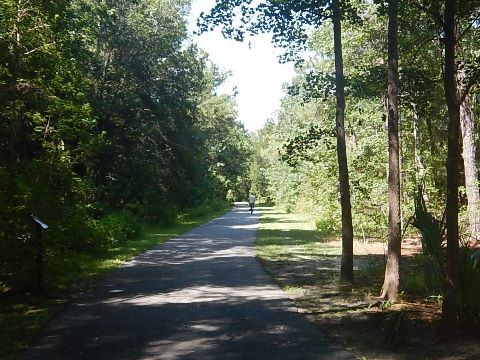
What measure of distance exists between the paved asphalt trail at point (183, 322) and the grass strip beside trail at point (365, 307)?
15.4 inches

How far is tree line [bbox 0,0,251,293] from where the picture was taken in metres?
9.78

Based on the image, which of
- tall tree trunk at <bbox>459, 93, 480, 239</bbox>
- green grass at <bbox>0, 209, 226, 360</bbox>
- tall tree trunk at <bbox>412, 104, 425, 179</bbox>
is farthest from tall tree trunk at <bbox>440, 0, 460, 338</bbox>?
tall tree trunk at <bbox>412, 104, 425, 179</bbox>

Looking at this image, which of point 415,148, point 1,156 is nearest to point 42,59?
point 1,156

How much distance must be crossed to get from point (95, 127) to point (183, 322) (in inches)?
720

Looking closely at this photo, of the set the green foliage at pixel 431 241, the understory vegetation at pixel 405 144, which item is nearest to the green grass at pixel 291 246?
the understory vegetation at pixel 405 144

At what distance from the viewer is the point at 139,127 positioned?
26.7m

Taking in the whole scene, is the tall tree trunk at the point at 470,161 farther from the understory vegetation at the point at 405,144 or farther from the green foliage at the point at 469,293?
the green foliage at the point at 469,293

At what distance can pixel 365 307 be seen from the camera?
838cm

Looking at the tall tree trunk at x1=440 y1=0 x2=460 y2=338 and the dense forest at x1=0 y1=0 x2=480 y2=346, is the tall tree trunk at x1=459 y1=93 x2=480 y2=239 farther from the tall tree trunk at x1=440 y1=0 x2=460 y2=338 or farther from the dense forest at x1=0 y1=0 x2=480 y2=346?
the tall tree trunk at x1=440 y1=0 x2=460 y2=338

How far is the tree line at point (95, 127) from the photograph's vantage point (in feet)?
32.1

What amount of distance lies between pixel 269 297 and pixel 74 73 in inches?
277

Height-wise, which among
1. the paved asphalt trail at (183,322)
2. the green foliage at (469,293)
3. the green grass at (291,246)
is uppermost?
the green foliage at (469,293)

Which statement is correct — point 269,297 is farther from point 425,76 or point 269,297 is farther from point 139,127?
point 139,127

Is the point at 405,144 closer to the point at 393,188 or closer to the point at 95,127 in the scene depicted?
the point at 393,188
